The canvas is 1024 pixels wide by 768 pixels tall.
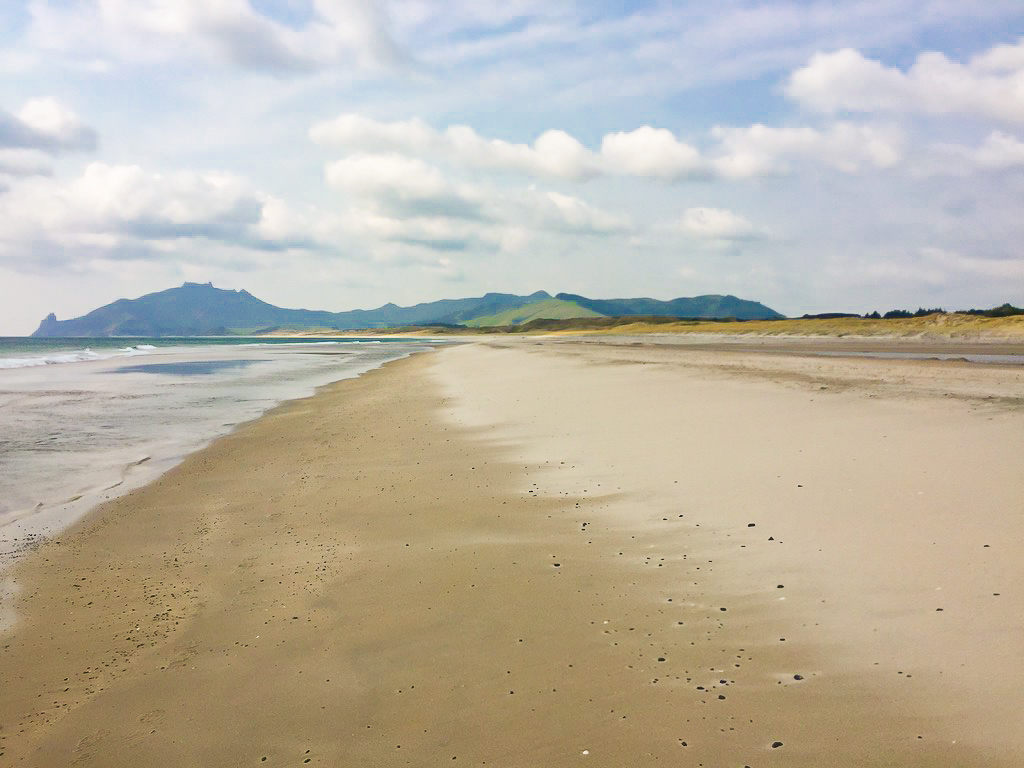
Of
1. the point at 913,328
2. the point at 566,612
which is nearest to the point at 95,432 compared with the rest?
the point at 566,612

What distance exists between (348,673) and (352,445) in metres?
9.26

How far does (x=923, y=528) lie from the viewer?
18.9ft

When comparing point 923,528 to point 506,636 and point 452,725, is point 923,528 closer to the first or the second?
point 506,636

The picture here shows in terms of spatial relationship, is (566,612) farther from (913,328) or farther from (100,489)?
(913,328)

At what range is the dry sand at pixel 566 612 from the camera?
362 cm

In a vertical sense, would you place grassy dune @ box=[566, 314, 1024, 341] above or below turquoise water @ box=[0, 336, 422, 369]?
above

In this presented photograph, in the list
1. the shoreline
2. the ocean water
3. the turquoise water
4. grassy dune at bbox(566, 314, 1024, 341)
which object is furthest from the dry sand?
the turquoise water

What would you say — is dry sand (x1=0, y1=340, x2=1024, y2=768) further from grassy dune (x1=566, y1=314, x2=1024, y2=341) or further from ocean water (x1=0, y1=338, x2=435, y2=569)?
grassy dune (x1=566, y1=314, x2=1024, y2=341)

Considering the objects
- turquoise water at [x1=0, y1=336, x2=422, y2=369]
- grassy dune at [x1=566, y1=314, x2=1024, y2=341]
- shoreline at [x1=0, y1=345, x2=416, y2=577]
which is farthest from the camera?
turquoise water at [x1=0, y1=336, x2=422, y2=369]

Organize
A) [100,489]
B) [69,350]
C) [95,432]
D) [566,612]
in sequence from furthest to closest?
[69,350] → [95,432] → [100,489] → [566,612]

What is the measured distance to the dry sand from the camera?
142 inches

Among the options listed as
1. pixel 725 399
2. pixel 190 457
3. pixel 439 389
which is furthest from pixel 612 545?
pixel 439 389

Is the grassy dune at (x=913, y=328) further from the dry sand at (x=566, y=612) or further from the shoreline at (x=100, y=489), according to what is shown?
the shoreline at (x=100, y=489)

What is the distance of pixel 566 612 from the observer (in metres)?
5.12
